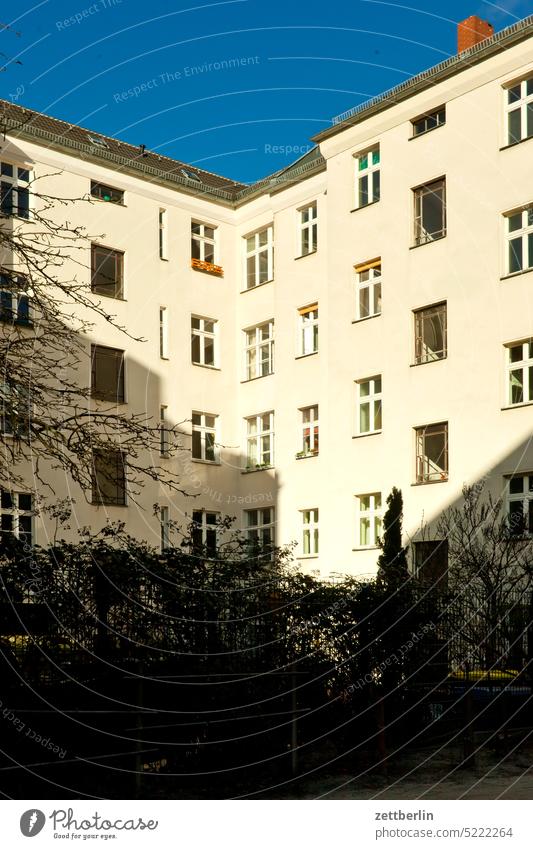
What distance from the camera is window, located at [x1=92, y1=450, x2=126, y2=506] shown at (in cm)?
793

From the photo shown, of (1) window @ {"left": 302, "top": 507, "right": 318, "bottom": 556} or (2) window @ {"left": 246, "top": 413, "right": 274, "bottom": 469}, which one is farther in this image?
(2) window @ {"left": 246, "top": 413, "right": 274, "bottom": 469}

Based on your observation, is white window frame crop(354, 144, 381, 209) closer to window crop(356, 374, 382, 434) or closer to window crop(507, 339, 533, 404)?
window crop(356, 374, 382, 434)

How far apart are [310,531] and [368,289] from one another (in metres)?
2.54

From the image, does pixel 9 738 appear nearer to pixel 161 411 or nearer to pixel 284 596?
pixel 284 596

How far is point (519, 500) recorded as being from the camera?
36.7 feet

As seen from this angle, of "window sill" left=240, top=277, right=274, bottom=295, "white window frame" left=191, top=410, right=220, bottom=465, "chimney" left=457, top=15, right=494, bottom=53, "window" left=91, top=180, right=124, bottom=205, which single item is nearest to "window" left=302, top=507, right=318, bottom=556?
"white window frame" left=191, top=410, right=220, bottom=465

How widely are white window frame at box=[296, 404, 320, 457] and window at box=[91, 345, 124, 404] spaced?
6.06 ft

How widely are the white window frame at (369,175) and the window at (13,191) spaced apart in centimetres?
338

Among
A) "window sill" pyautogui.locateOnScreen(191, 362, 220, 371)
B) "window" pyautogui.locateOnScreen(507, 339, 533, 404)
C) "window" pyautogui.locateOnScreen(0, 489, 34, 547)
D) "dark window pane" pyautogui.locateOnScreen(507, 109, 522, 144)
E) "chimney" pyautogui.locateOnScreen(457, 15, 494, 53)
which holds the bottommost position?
"window" pyautogui.locateOnScreen(0, 489, 34, 547)

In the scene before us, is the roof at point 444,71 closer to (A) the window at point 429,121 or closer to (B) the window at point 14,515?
(A) the window at point 429,121

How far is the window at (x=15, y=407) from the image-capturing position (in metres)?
7.45

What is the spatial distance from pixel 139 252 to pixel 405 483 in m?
3.94

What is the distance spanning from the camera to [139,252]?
40.1ft

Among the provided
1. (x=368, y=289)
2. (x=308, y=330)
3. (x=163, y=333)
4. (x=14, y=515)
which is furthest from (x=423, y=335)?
(x=14, y=515)
